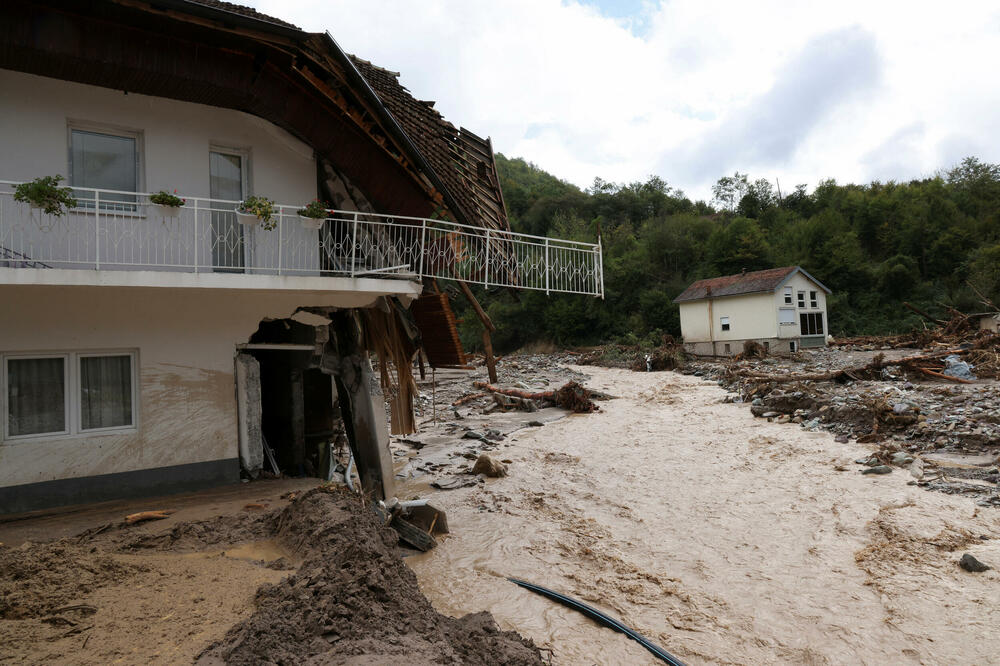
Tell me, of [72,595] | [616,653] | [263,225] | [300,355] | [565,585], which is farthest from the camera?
[300,355]

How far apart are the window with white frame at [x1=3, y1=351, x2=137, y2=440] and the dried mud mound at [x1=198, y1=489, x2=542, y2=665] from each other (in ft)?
14.3

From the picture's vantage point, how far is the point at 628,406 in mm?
21578

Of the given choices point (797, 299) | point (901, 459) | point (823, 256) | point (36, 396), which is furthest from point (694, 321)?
point (36, 396)

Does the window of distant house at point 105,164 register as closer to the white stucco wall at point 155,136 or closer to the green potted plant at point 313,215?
the white stucco wall at point 155,136

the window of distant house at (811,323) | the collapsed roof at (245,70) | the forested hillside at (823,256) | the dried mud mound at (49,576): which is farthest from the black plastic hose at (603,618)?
the forested hillside at (823,256)

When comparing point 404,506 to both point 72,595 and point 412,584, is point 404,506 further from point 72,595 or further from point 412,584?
point 72,595

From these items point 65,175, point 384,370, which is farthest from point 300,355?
point 65,175

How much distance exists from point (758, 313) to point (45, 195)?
37.6 meters

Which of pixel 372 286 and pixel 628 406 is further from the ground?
pixel 372 286

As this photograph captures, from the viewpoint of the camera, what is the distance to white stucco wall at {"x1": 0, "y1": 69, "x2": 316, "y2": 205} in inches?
281

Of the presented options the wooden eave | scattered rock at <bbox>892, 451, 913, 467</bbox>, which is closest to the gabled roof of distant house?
scattered rock at <bbox>892, 451, 913, 467</bbox>

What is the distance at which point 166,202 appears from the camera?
23.4 ft

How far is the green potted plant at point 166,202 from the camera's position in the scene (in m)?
7.09

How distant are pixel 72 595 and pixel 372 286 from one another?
200 inches
